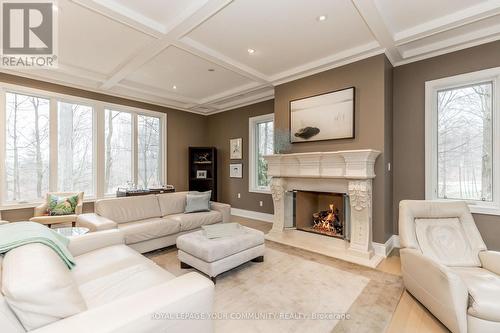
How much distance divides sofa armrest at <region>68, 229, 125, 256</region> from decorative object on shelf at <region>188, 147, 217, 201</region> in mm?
3864

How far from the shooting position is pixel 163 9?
2.55 m

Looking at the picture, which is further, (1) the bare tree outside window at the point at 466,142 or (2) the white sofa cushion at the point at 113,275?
(1) the bare tree outside window at the point at 466,142

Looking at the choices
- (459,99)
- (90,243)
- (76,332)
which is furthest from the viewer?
(459,99)

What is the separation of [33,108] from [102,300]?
4.33 metres

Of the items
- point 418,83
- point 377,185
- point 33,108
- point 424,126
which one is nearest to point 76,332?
point 377,185

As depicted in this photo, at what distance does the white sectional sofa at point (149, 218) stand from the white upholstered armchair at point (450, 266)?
2.77 metres

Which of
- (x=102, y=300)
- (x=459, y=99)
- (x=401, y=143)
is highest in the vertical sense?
(x=459, y=99)

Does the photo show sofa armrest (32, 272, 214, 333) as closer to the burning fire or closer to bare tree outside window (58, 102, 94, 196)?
the burning fire

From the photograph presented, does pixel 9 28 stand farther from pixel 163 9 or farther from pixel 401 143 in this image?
pixel 401 143

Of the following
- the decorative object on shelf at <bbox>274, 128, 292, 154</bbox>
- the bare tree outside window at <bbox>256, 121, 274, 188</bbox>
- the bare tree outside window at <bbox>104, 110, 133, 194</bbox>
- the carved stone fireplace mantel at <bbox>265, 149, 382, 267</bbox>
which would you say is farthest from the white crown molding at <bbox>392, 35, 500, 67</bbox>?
the bare tree outside window at <bbox>104, 110, 133, 194</bbox>

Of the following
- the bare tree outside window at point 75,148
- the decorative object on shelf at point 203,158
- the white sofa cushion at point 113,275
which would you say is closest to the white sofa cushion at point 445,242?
the white sofa cushion at point 113,275

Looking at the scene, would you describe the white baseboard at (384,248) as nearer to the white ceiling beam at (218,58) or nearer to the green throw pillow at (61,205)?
the white ceiling beam at (218,58)

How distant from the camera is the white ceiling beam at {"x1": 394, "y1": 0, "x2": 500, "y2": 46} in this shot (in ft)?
8.06

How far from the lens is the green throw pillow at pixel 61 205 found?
380cm
